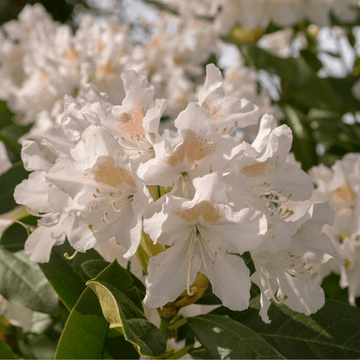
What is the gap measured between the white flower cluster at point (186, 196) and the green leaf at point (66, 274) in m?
0.05

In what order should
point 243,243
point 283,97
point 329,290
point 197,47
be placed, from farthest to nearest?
1. point 197,47
2. point 283,97
3. point 329,290
4. point 243,243

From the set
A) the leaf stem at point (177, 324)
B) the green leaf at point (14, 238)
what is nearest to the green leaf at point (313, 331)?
the leaf stem at point (177, 324)

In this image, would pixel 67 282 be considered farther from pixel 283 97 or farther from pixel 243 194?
pixel 283 97

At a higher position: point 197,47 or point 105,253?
point 105,253

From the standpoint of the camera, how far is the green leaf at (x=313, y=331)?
0.61m

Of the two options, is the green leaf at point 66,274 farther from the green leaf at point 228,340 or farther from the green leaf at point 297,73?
the green leaf at point 297,73

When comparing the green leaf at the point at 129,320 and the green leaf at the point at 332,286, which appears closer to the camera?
the green leaf at the point at 129,320

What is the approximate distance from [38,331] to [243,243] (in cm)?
61

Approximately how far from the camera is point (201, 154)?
1.70 ft

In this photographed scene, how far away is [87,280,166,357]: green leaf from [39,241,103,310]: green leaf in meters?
0.12

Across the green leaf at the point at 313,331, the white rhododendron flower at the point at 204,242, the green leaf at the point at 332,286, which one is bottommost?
the green leaf at the point at 332,286

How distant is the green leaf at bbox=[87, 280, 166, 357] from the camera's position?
0.46m

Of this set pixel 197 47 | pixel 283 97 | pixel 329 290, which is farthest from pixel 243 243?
pixel 197 47

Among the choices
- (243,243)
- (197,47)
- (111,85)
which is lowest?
(197,47)
